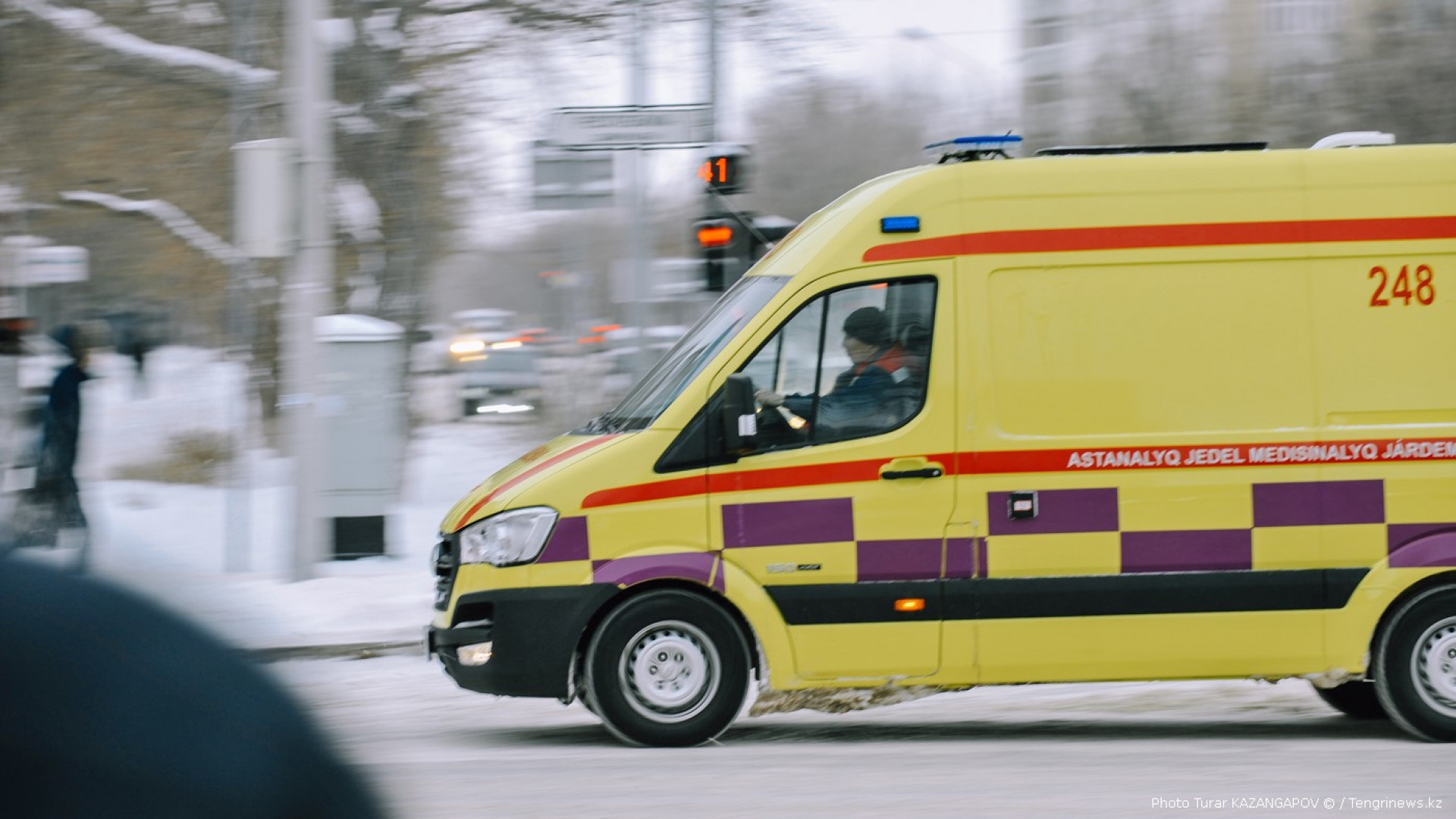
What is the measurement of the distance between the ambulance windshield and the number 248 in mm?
2334

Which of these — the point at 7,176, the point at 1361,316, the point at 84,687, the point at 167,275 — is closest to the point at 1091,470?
the point at 1361,316

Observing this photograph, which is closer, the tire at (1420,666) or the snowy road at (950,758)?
the snowy road at (950,758)

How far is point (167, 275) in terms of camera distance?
76.1 feet

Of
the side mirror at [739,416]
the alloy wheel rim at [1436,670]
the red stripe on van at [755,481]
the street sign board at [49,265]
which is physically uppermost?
the street sign board at [49,265]

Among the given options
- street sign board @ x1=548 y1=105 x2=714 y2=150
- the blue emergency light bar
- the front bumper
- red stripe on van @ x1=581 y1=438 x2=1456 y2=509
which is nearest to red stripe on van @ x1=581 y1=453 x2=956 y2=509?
red stripe on van @ x1=581 y1=438 x2=1456 y2=509

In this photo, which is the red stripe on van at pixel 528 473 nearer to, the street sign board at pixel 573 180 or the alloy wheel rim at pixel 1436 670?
the alloy wheel rim at pixel 1436 670

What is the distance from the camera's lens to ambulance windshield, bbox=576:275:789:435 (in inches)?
272

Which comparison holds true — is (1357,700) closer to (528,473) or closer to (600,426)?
(600,426)

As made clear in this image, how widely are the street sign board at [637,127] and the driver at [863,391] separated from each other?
524cm

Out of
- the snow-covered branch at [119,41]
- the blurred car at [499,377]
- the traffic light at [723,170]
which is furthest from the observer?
the blurred car at [499,377]

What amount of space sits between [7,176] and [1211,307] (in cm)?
1726

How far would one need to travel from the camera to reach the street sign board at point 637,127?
1182 centimetres

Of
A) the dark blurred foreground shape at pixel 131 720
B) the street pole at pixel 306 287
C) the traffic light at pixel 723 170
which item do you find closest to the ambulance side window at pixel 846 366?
the street pole at pixel 306 287

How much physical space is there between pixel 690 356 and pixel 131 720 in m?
6.08
